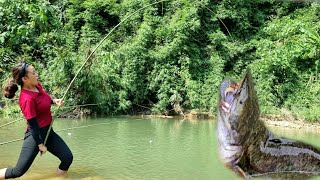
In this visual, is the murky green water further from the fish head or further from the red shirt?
the fish head

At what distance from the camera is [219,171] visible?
571 centimetres

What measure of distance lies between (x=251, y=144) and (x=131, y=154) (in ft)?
18.4

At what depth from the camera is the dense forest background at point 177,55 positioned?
13.5m

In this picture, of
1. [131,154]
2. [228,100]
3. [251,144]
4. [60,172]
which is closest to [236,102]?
[228,100]

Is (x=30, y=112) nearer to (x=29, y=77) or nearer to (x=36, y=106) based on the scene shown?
(x=36, y=106)

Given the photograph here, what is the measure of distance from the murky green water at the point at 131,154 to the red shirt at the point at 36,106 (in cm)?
100

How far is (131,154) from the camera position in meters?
6.81

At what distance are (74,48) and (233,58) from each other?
19.8 feet

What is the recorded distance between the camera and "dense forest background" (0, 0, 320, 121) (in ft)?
44.2

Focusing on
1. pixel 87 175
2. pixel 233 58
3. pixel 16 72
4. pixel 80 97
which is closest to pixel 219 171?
pixel 87 175

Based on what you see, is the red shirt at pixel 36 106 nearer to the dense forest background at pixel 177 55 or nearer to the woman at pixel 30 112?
the woman at pixel 30 112

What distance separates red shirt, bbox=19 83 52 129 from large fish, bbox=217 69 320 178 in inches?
116

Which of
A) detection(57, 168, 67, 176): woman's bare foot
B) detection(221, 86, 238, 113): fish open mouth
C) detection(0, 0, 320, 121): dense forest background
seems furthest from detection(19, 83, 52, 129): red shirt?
detection(0, 0, 320, 121): dense forest background

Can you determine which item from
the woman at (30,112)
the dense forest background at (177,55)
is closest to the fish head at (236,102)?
the woman at (30,112)
